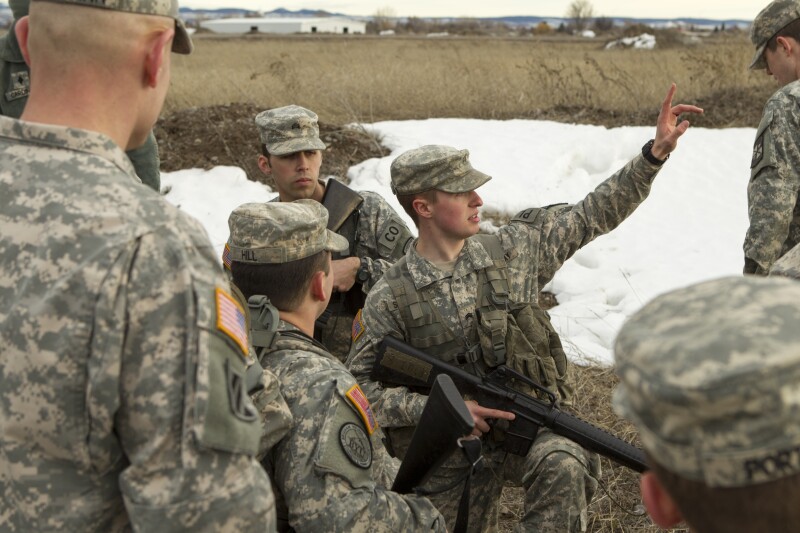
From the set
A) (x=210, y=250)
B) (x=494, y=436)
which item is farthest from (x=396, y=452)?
(x=210, y=250)

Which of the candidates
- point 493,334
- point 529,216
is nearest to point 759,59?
point 529,216

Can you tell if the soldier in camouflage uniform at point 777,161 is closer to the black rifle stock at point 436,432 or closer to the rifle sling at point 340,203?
the rifle sling at point 340,203

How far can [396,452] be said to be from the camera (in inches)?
141

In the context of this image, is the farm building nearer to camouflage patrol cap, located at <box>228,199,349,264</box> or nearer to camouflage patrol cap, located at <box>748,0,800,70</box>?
camouflage patrol cap, located at <box>748,0,800,70</box>

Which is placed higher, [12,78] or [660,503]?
[660,503]

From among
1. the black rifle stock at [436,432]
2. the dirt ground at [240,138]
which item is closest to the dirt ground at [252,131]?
the dirt ground at [240,138]

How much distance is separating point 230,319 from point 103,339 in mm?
229

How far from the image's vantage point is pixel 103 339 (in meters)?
1.48

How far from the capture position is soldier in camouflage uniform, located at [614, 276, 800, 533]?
1.04 meters

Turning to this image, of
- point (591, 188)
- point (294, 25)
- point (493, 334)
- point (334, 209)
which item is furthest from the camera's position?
point (294, 25)

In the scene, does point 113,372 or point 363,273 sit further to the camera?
point 363,273

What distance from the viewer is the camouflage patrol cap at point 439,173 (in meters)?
3.65

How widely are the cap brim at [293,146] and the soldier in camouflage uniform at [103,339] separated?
2.98 metres

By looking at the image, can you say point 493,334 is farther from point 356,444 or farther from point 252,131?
point 252,131
